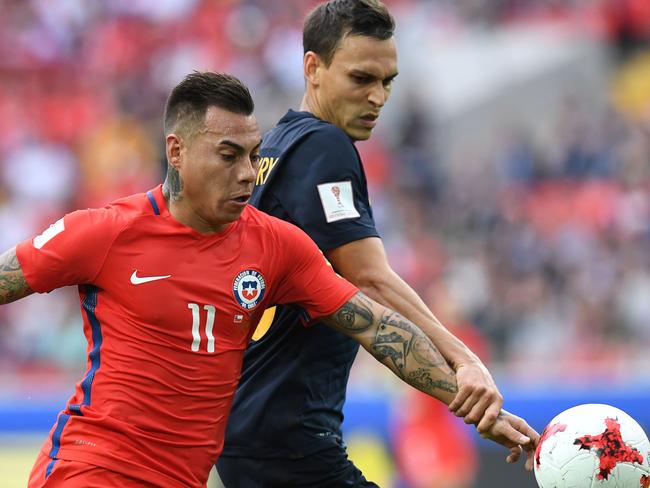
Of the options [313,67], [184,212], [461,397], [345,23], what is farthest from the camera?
[313,67]

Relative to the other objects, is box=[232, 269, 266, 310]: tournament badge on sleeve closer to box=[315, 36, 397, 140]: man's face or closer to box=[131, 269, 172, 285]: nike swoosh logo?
box=[131, 269, 172, 285]: nike swoosh logo

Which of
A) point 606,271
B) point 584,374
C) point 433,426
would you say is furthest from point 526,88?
point 433,426

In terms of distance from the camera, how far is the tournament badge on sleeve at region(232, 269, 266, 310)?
4.52 meters

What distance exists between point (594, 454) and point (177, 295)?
164 centimetres

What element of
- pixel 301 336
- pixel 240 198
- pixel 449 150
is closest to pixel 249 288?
pixel 240 198

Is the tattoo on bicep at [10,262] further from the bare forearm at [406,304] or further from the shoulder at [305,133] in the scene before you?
the bare forearm at [406,304]

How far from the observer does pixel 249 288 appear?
4.54 m

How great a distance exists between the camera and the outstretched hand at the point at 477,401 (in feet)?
15.1

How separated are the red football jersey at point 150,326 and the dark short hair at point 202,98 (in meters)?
0.30

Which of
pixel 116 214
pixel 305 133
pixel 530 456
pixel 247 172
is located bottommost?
pixel 530 456

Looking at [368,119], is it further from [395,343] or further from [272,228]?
[395,343]

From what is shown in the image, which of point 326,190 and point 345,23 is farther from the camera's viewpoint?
point 345,23

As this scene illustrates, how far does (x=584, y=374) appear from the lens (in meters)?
10.8

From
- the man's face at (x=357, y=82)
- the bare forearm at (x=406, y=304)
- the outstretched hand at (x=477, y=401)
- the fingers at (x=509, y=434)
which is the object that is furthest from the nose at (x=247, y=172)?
the fingers at (x=509, y=434)
